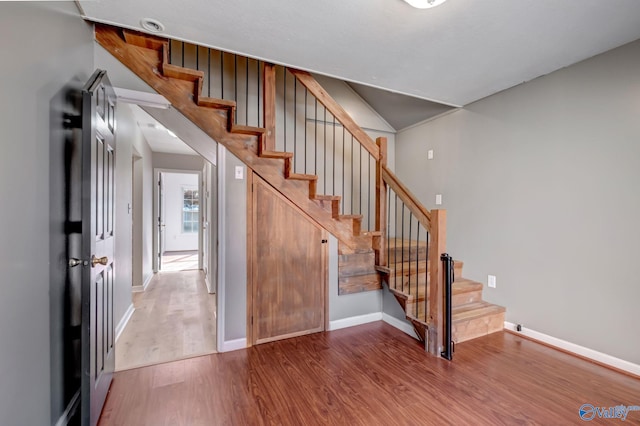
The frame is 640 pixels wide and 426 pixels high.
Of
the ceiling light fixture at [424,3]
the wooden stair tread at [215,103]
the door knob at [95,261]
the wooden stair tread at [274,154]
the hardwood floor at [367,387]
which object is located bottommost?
the hardwood floor at [367,387]

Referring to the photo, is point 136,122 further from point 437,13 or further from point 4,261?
point 437,13

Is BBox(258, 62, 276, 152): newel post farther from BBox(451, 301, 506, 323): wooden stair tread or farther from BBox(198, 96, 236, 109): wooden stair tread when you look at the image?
BBox(451, 301, 506, 323): wooden stair tread

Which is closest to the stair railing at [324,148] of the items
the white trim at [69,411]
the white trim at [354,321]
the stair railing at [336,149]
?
the stair railing at [336,149]

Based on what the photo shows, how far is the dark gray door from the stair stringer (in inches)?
17.6

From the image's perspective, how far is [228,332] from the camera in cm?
255

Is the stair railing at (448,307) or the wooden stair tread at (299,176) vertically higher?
the wooden stair tread at (299,176)

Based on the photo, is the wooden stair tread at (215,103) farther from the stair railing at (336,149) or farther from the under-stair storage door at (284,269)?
the under-stair storage door at (284,269)

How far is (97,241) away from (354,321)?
243 centimetres

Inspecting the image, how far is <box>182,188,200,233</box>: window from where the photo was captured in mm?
9198

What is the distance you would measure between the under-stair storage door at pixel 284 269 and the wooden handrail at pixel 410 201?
88 centimetres

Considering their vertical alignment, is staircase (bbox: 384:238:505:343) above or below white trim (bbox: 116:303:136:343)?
above

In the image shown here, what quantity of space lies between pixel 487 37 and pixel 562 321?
8.19 feet

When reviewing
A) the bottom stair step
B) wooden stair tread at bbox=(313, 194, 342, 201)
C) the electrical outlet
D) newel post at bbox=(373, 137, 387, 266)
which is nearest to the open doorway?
wooden stair tread at bbox=(313, 194, 342, 201)

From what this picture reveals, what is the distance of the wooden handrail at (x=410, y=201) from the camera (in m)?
2.64
